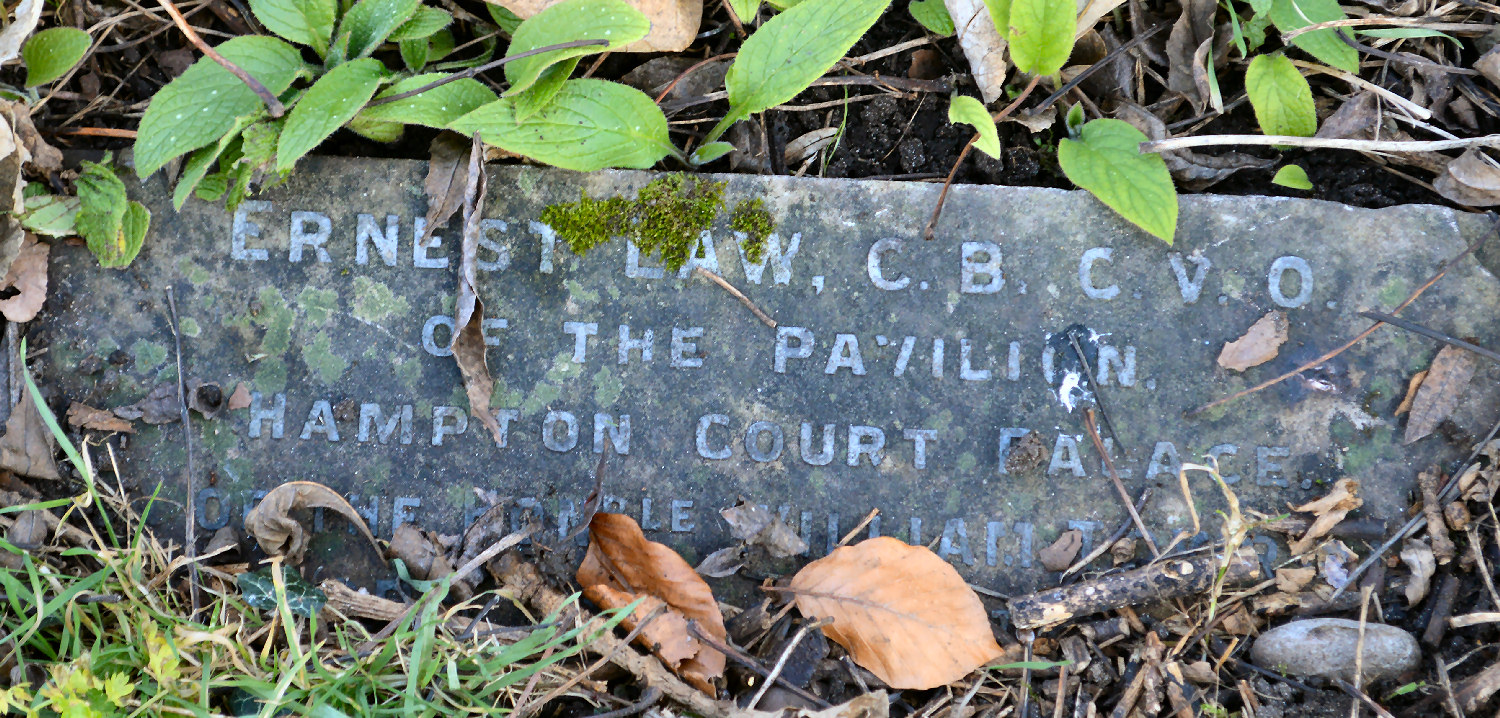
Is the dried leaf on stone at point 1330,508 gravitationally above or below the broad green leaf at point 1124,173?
below

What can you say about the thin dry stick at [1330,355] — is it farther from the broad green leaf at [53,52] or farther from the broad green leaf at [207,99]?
the broad green leaf at [53,52]

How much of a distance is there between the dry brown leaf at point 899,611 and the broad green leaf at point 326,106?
4.59 ft

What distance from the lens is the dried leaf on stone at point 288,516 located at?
202 centimetres

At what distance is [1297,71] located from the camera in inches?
88.3

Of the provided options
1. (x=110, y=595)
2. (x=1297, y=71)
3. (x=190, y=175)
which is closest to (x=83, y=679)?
(x=110, y=595)

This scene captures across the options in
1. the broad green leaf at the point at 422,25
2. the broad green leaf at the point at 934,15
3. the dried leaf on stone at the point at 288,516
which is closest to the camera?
the dried leaf on stone at the point at 288,516

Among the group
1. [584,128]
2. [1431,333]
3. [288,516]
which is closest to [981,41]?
[584,128]

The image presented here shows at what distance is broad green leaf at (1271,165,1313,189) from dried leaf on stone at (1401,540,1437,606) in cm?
86

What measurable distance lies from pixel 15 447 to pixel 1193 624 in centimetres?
266

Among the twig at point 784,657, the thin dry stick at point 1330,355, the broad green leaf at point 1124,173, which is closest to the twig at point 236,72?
the twig at point 784,657

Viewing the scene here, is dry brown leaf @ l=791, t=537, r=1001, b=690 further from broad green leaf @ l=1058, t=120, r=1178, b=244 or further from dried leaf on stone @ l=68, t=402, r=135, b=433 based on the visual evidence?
dried leaf on stone @ l=68, t=402, r=135, b=433

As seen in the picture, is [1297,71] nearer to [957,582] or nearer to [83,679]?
[957,582]

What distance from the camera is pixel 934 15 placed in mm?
2262

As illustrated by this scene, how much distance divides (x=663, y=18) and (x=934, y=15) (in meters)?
0.66
